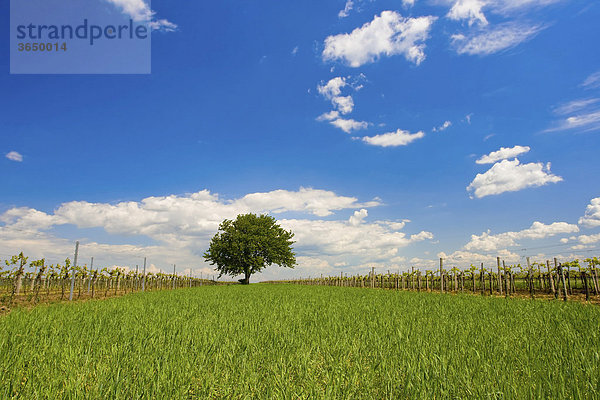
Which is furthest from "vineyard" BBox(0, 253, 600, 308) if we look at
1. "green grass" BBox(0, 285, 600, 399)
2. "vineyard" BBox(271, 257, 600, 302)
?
"green grass" BBox(0, 285, 600, 399)

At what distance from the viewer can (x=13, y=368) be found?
3.26 metres

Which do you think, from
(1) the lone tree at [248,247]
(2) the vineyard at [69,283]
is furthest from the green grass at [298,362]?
(1) the lone tree at [248,247]

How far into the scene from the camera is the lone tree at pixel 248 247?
48.8 m

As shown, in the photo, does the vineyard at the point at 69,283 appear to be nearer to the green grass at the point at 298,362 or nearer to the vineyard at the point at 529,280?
the green grass at the point at 298,362

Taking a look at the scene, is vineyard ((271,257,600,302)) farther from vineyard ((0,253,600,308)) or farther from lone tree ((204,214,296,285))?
lone tree ((204,214,296,285))

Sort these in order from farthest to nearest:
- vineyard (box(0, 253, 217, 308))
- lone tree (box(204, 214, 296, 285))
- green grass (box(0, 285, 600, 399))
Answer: lone tree (box(204, 214, 296, 285)) → vineyard (box(0, 253, 217, 308)) → green grass (box(0, 285, 600, 399))

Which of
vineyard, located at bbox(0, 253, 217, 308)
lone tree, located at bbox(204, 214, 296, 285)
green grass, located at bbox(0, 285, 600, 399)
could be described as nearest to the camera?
green grass, located at bbox(0, 285, 600, 399)

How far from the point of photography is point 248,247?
48.9m

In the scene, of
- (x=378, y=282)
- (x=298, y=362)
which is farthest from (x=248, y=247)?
(x=298, y=362)

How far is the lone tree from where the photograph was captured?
48844mm

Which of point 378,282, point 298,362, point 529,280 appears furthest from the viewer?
point 378,282

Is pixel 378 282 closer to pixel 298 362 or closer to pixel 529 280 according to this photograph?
pixel 529 280

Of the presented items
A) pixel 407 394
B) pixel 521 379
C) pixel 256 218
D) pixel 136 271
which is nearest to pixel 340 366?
pixel 407 394

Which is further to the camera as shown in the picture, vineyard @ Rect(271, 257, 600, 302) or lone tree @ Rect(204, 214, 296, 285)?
lone tree @ Rect(204, 214, 296, 285)
